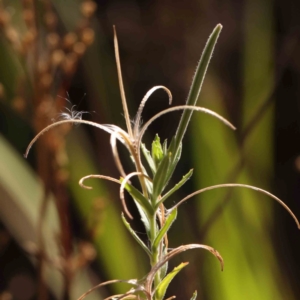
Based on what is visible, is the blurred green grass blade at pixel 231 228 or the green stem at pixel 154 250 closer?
the green stem at pixel 154 250

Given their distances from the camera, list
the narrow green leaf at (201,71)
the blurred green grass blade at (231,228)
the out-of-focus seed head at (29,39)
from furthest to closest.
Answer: the blurred green grass blade at (231,228) < the out-of-focus seed head at (29,39) < the narrow green leaf at (201,71)

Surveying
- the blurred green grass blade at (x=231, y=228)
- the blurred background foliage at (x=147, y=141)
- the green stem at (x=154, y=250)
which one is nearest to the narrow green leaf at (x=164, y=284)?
the green stem at (x=154, y=250)

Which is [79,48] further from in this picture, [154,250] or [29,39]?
[154,250]

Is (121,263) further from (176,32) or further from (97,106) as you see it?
(176,32)

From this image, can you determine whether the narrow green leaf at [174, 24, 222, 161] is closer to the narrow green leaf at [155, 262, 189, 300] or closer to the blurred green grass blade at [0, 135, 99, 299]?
the narrow green leaf at [155, 262, 189, 300]

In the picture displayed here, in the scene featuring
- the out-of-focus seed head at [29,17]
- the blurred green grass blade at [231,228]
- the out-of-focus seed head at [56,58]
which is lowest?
the blurred green grass blade at [231,228]

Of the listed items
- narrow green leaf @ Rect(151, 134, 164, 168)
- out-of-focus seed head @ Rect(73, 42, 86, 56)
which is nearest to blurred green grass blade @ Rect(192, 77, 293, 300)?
out-of-focus seed head @ Rect(73, 42, 86, 56)

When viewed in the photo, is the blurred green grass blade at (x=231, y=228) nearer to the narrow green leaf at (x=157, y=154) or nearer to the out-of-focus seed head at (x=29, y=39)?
the out-of-focus seed head at (x=29, y=39)
